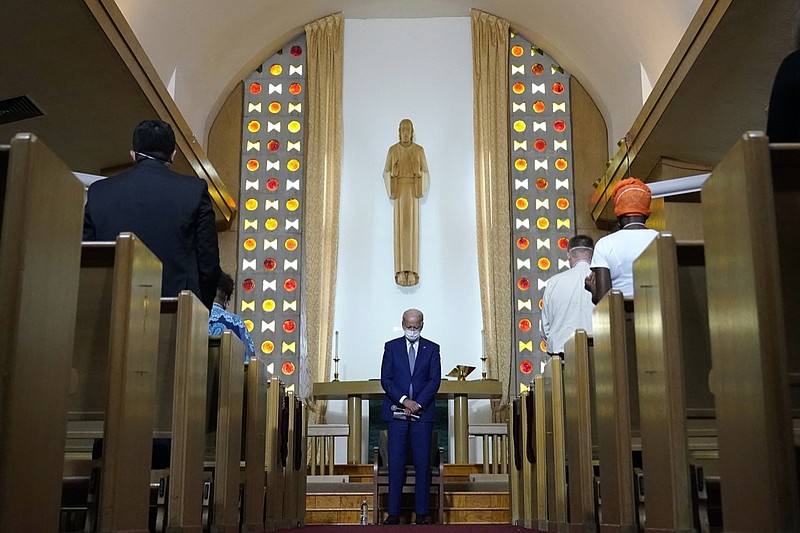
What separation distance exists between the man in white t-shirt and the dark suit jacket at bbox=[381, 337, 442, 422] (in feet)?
5.27

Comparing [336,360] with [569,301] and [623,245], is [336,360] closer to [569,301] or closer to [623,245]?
[569,301]

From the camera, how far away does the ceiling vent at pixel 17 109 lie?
25.9 feet

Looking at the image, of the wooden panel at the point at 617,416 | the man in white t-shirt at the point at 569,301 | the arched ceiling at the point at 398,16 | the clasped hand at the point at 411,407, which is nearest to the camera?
the wooden panel at the point at 617,416

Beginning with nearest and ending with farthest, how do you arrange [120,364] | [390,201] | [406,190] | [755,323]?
[755,323]
[120,364]
[406,190]
[390,201]

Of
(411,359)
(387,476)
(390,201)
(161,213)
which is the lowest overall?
(387,476)

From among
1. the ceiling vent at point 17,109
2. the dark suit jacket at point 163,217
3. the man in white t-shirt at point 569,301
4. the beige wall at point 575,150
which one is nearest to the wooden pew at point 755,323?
the dark suit jacket at point 163,217

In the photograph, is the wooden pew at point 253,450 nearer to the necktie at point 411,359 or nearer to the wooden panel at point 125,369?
the wooden panel at point 125,369

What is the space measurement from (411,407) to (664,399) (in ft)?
15.0

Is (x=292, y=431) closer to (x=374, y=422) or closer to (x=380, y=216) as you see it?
(x=374, y=422)

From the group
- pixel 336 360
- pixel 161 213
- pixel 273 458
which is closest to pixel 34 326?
pixel 161 213

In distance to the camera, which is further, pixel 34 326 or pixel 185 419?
pixel 185 419

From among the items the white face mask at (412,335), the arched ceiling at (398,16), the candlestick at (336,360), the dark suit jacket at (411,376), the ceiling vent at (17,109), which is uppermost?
the arched ceiling at (398,16)

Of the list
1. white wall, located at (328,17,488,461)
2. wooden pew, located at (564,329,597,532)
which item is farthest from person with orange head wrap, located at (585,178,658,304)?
white wall, located at (328,17,488,461)

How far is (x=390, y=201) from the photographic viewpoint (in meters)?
11.6
